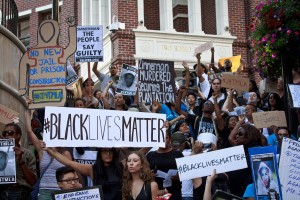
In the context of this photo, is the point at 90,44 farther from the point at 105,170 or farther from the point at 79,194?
the point at 79,194

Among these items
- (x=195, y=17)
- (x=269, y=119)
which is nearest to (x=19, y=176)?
(x=269, y=119)

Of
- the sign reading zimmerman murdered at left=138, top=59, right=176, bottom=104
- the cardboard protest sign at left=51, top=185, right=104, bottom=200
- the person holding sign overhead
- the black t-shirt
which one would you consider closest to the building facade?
the sign reading zimmerman murdered at left=138, top=59, right=176, bottom=104

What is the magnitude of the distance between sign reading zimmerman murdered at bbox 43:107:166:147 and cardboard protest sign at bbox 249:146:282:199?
4.67ft

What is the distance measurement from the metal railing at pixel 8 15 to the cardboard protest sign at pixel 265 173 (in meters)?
5.79

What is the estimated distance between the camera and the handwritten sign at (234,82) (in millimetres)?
14023

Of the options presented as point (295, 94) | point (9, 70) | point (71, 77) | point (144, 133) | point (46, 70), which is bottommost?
point (144, 133)

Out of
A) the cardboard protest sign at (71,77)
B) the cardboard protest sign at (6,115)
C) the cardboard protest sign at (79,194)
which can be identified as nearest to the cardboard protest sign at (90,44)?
the cardboard protest sign at (71,77)

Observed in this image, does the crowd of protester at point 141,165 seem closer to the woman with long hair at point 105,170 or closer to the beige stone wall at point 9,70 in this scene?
the woman with long hair at point 105,170

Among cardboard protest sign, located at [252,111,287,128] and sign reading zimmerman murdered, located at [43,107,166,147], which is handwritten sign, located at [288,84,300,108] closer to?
cardboard protest sign, located at [252,111,287,128]

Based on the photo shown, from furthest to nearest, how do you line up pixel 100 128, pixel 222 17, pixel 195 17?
pixel 222 17, pixel 195 17, pixel 100 128

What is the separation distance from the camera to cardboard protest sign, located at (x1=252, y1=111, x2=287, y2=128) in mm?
11555

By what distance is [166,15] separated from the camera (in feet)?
77.3

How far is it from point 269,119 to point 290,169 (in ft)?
8.84

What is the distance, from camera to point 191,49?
23.3 metres
